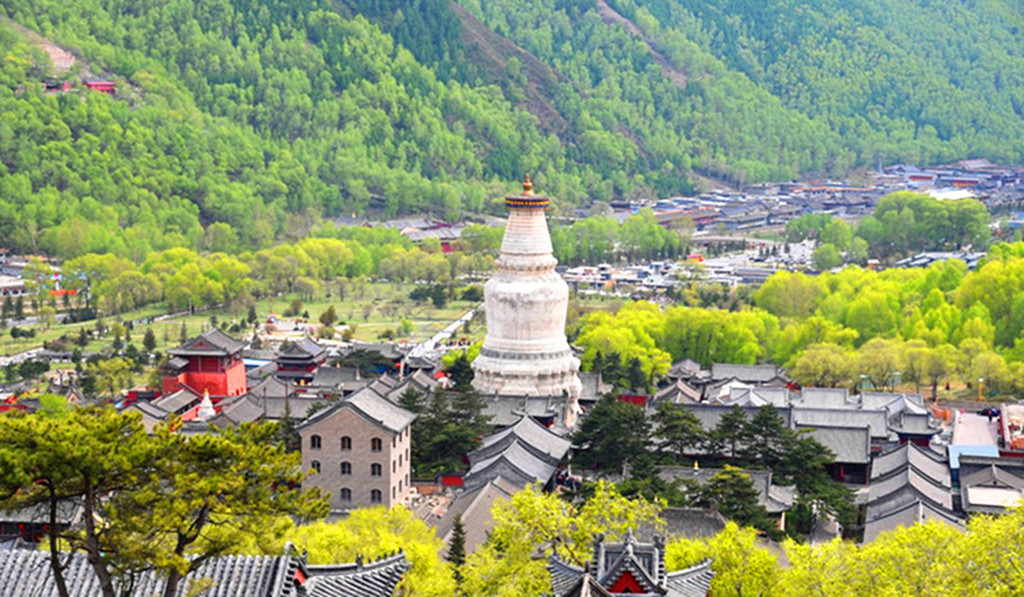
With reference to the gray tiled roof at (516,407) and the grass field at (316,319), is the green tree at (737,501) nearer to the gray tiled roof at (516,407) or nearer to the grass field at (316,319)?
the gray tiled roof at (516,407)

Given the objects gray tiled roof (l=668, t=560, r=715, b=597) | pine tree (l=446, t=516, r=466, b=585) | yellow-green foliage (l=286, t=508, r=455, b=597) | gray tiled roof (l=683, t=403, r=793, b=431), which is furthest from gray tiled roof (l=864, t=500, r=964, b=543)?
gray tiled roof (l=668, t=560, r=715, b=597)

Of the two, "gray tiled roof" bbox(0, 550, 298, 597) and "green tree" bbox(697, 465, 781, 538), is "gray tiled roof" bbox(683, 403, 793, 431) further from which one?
"gray tiled roof" bbox(0, 550, 298, 597)

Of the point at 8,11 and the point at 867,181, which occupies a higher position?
the point at 8,11

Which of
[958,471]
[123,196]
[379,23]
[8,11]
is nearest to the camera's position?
[958,471]

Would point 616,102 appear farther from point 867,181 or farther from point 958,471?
point 958,471

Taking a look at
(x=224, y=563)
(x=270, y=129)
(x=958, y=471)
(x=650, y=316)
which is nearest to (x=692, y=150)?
(x=270, y=129)

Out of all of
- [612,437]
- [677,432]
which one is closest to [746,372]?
[677,432]

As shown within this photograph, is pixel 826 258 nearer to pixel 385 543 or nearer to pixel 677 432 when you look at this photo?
pixel 677 432

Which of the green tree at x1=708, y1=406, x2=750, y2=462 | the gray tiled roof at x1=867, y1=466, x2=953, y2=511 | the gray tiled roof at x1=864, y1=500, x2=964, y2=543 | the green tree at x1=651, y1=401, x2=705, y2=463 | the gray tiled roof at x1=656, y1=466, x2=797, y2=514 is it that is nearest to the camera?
the gray tiled roof at x1=864, y1=500, x2=964, y2=543
